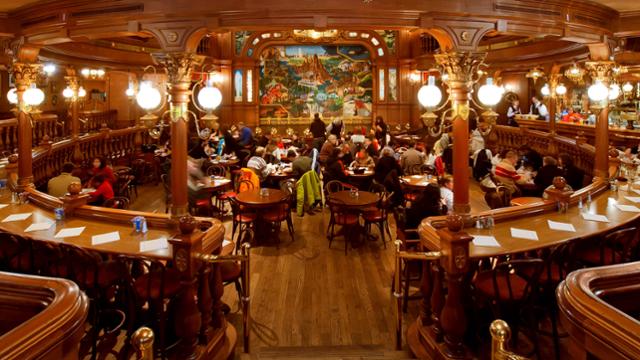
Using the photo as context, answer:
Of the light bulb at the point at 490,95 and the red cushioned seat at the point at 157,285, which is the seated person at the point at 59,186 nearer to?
the red cushioned seat at the point at 157,285

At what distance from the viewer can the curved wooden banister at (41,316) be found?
1.41 meters

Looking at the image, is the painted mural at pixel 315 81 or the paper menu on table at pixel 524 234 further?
the painted mural at pixel 315 81

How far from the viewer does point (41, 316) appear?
1.56 m

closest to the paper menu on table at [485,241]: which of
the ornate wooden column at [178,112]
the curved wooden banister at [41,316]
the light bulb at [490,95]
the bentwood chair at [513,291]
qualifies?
the bentwood chair at [513,291]

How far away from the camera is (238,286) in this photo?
16.5 feet

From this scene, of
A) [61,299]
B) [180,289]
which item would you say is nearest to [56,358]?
[61,299]

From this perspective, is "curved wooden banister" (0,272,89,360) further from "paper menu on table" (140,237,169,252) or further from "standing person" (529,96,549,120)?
"standing person" (529,96,549,120)

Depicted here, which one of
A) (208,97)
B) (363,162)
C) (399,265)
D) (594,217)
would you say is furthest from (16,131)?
(594,217)

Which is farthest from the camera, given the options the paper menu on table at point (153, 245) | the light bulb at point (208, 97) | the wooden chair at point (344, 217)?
the wooden chair at point (344, 217)

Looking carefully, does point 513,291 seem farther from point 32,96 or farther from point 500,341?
point 32,96

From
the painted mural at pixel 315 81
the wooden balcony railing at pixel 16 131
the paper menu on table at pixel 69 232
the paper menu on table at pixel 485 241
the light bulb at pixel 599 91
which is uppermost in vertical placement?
the painted mural at pixel 315 81

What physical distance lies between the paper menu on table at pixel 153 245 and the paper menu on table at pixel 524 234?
11.3ft

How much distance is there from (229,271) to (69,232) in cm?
170

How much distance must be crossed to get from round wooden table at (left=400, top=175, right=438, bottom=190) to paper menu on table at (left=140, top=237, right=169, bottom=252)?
4.92m
